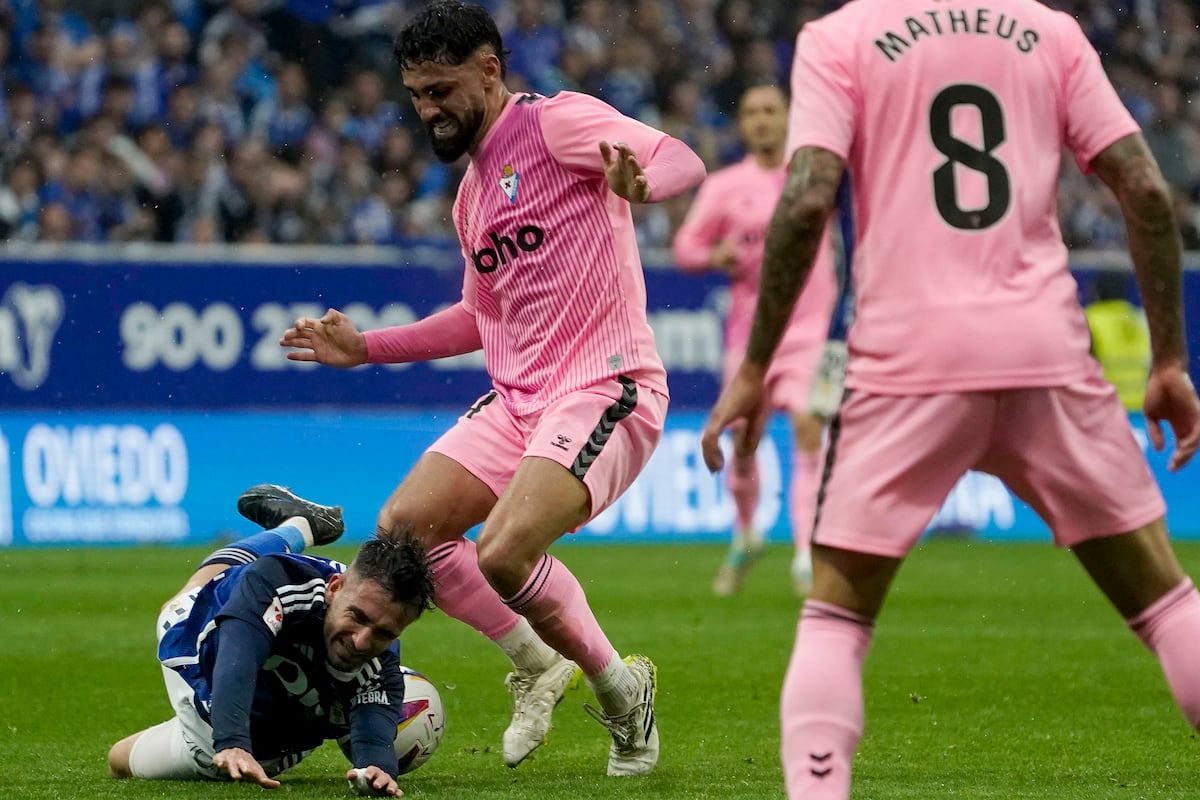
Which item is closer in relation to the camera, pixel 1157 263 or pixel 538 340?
pixel 1157 263

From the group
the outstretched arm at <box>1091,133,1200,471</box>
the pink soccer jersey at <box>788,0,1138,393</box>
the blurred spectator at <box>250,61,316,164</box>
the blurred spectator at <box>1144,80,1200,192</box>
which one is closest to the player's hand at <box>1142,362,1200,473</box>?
the outstretched arm at <box>1091,133,1200,471</box>

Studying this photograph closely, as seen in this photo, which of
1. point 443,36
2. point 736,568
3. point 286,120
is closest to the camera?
point 443,36

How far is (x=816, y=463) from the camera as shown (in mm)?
10961

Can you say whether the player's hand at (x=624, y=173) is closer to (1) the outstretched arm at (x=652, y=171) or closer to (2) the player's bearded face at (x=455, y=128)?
(1) the outstretched arm at (x=652, y=171)

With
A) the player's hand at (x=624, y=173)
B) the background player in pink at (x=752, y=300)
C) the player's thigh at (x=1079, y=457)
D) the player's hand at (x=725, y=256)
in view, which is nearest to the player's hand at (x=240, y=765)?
A: the player's hand at (x=624, y=173)

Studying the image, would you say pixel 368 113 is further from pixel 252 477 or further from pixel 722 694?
pixel 722 694

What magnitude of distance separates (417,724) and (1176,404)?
2583 mm

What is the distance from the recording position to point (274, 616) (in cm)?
506

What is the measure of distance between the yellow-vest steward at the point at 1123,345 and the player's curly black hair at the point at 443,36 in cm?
1079

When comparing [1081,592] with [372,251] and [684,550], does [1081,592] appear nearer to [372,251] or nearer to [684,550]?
[684,550]

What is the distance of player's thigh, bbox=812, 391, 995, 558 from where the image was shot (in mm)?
3643

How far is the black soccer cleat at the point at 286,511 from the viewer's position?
6223 millimetres

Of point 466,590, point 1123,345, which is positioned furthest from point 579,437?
point 1123,345

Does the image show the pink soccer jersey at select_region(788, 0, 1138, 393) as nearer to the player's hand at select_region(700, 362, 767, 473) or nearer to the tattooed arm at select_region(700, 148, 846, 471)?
the tattooed arm at select_region(700, 148, 846, 471)
